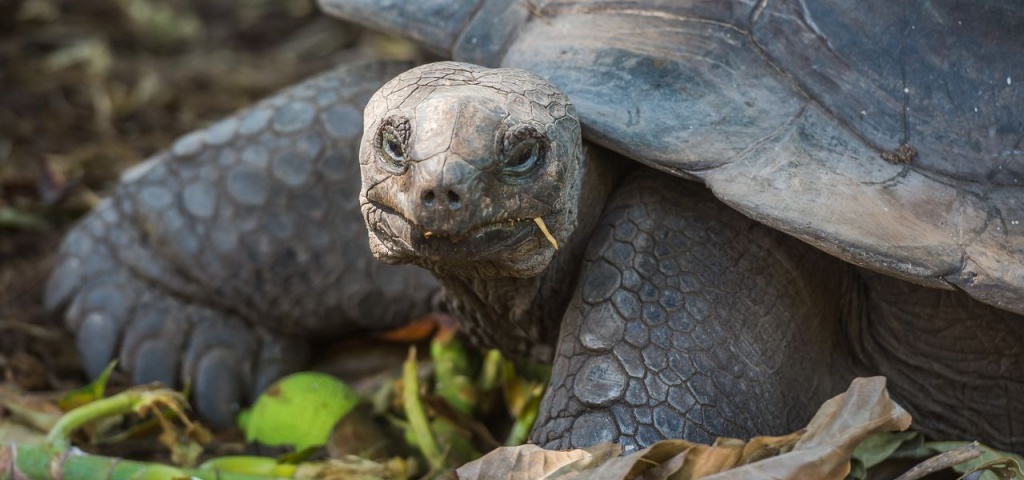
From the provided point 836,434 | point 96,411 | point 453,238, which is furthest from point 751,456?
point 96,411

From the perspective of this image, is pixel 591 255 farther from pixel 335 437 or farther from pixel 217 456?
pixel 217 456

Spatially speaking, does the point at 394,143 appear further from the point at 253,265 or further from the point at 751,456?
the point at 253,265

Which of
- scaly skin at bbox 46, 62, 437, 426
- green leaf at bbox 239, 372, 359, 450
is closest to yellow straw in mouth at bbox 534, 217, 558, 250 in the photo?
green leaf at bbox 239, 372, 359, 450

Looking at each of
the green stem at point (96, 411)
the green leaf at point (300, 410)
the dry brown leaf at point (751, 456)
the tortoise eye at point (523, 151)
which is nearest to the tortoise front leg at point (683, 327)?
the dry brown leaf at point (751, 456)

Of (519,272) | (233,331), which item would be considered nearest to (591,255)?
(519,272)

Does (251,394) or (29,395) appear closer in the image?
(29,395)

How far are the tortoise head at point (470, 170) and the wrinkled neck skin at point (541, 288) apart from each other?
18 cm

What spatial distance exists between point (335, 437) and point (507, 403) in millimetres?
441

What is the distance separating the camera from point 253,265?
3.54 metres

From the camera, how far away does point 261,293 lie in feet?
11.6

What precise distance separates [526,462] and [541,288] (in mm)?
443

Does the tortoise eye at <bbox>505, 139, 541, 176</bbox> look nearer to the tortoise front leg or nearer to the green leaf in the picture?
the tortoise front leg

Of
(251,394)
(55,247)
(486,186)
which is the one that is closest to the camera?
(486,186)

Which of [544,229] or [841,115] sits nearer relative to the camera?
[544,229]
